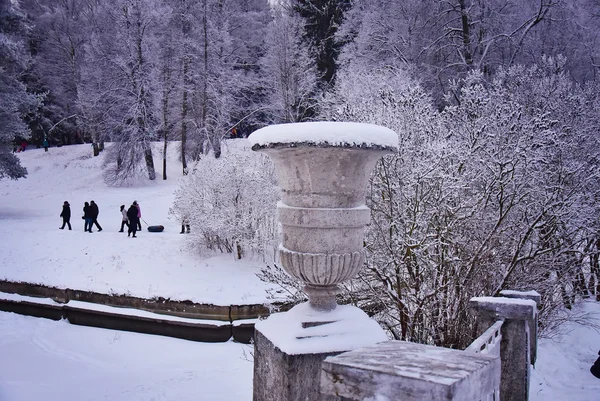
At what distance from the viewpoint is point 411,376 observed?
1.20 meters

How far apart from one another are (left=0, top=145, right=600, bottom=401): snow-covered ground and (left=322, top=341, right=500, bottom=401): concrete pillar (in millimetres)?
4051

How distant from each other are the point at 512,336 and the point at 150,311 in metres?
8.94

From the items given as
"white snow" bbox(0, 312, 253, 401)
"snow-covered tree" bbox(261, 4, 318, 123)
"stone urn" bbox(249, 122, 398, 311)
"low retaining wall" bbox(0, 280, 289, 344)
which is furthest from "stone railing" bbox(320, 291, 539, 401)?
"snow-covered tree" bbox(261, 4, 318, 123)

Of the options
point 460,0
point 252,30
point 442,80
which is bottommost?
point 442,80

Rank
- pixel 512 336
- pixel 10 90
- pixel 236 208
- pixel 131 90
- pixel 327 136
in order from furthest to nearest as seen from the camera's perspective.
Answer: pixel 131 90 → pixel 10 90 → pixel 236 208 → pixel 512 336 → pixel 327 136

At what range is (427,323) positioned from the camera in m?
6.49

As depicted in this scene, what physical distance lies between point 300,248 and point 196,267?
32.9ft

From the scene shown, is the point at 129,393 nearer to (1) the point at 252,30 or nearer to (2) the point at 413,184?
(2) the point at 413,184

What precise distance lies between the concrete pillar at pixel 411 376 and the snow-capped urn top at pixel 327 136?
4.00 ft

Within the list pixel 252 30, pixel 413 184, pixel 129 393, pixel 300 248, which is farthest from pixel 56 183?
pixel 300 248

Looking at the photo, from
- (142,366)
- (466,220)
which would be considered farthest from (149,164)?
(466,220)

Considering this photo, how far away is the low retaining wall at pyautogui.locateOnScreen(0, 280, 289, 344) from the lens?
9.96m

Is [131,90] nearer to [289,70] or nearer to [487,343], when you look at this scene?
[289,70]

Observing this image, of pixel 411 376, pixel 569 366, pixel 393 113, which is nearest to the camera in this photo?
pixel 411 376
